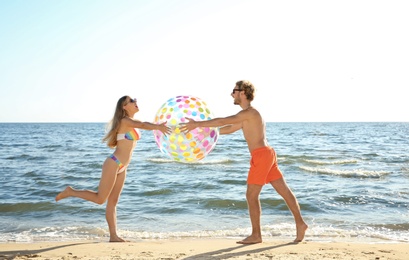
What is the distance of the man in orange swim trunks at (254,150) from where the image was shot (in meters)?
5.41

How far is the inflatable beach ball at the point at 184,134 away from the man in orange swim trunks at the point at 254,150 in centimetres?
12

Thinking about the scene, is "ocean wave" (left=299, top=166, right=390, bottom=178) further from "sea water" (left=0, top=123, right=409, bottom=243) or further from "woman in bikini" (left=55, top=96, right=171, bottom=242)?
"woman in bikini" (left=55, top=96, right=171, bottom=242)

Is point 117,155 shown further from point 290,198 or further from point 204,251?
point 290,198

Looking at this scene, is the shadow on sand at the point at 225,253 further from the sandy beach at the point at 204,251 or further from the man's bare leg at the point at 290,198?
the man's bare leg at the point at 290,198

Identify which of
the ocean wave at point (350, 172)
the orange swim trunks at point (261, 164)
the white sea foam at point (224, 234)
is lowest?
the white sea foam at point (224, 234)

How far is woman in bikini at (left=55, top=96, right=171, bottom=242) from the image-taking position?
220 inches

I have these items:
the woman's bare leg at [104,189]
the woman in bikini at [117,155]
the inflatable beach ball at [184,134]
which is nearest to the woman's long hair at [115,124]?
the woman in bikini at [117,155]

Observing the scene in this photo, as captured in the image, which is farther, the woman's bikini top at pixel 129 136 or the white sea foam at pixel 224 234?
the white sea foam at pixel 224 234

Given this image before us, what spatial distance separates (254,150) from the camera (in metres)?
5.48

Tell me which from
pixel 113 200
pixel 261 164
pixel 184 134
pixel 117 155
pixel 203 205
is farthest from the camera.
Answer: pixel 203 205

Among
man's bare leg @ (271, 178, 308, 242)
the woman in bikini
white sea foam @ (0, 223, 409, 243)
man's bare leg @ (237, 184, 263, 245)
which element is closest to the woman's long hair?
the woman in bikini

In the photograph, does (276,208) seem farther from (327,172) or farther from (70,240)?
(327,172)

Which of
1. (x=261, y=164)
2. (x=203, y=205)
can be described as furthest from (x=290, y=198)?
(x=203, y=205)

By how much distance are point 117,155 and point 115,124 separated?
40 centimetres
